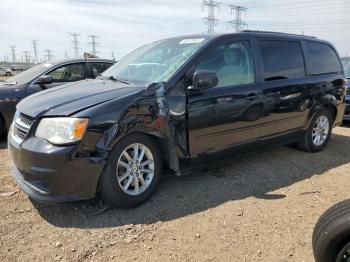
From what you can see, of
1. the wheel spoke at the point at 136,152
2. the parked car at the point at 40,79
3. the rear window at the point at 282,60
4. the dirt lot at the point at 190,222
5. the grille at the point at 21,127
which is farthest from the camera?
the parked car at the point at 40,79

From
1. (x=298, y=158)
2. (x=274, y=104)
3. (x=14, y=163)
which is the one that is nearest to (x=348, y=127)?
(x=298, y=158)

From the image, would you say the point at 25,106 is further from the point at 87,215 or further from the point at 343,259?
the point at 343,259

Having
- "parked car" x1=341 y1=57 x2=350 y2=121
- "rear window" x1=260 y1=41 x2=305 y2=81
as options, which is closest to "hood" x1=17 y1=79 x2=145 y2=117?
"rear window" x1=260 y1=41 x2=305 y2=81

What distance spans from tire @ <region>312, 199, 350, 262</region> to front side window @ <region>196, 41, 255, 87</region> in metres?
2.22

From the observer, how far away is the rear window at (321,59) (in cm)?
596

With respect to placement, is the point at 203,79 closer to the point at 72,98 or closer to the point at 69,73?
the point at 72,98

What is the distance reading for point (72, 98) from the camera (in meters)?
3.77

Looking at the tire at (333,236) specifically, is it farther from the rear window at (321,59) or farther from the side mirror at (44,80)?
the side mirror at (44,80)

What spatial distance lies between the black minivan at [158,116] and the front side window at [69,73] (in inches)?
101

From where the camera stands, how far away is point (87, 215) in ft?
12.2

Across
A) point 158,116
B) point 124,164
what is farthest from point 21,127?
point 158,116

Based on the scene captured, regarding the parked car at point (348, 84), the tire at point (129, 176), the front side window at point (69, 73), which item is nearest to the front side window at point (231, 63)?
the tire at point (129, 176)

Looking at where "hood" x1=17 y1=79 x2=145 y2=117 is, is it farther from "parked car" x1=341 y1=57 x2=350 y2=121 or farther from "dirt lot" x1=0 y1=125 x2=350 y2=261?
"parked car" x1=341 y1=57 x2=350 y2=121

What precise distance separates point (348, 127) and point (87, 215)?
23.9 feet
